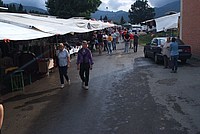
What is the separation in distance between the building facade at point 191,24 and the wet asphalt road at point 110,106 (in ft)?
24.2

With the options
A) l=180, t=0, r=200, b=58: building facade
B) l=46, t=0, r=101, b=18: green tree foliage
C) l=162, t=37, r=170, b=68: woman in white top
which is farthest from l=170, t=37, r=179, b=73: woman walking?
l=46, t=0, r=101, b=18: green tree foliage

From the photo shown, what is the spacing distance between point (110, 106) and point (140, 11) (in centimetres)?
10098

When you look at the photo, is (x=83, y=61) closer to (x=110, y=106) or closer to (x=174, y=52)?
(x=110, y=106)

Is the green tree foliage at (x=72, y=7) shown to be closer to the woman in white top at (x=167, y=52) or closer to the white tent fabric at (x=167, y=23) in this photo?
the white tent fabric at (x=167, y=23)

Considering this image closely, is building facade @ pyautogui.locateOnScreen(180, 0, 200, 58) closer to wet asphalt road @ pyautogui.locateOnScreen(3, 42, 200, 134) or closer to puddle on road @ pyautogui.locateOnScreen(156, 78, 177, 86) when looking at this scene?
wet asphalt road @ pyautogui.locateOnScreen(3, 42, 200, 134)

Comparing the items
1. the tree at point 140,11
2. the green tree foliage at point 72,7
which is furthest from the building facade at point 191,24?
the tree at point 140,11

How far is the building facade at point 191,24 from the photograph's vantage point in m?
19.8

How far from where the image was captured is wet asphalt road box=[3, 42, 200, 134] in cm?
656

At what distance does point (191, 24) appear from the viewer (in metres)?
21.2

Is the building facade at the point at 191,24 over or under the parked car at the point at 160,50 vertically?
over

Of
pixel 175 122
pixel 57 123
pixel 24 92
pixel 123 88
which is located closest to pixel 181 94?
pixel 123 88

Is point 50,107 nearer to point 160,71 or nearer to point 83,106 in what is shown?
point 83,106

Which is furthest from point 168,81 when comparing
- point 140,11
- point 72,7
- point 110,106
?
point 140,11

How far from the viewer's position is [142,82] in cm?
1184
